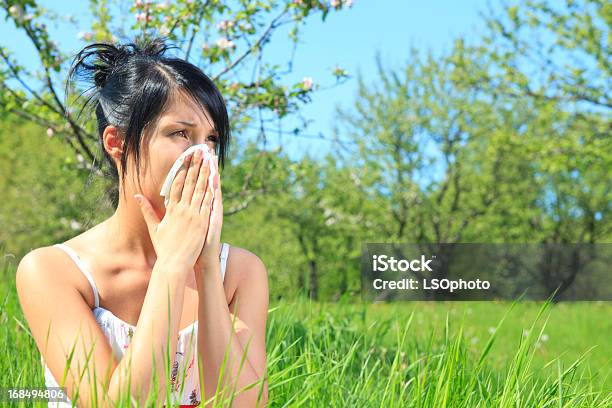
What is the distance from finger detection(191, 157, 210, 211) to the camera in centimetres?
230

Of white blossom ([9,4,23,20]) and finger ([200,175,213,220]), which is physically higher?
white blossom ([9,4,23,20])

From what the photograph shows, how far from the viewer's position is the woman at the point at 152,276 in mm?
2168

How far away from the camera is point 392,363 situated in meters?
4.04

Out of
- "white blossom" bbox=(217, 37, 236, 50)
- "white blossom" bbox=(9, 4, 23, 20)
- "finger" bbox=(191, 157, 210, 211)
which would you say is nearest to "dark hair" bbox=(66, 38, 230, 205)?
"finger" bbox=(191, 157, 210, 211)

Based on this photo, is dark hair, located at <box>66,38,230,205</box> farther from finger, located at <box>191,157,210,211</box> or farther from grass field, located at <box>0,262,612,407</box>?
grass field, located at <box>0,262,612,407</box>

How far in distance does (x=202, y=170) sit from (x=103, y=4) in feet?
17.2

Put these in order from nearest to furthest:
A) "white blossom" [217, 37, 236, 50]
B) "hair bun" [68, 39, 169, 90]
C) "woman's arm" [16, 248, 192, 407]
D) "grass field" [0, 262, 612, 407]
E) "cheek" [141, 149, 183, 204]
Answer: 1. "woman's arm" [16, 248, 192, 407]
2. "cheek" [141, 149, 183, 204]
3. "grass field" [0, 262, 612, 407]
4. "hair bun" [68, 39, 169, 90]
5. "white blossom" [217, 37, 236, 50]

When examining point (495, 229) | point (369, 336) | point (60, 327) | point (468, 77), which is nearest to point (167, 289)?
point (60, 327)

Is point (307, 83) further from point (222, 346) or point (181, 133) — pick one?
point (222, 346)

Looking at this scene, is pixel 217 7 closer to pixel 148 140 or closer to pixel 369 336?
pixel 369 336

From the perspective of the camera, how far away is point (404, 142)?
749 inches

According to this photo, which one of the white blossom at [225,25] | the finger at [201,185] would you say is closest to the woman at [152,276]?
the finger at [201,185]

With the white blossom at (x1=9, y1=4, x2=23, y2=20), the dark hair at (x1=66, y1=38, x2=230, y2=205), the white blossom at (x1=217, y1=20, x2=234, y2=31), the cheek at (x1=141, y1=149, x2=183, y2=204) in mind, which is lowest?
the cheek at (x1=141, y1=149, x2=183, y2=204)

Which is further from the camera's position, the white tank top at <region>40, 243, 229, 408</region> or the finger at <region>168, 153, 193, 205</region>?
the white tank top at <region>40, 243, 229, 408</region>
